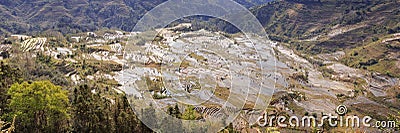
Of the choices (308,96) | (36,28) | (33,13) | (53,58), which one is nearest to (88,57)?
(53,58)

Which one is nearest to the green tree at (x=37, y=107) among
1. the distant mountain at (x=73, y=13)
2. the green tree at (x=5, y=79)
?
the green tree at (x=5, y=79)

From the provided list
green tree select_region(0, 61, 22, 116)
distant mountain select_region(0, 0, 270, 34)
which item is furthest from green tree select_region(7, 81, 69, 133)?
distant mountain select_region(0, 0, 270, 34)

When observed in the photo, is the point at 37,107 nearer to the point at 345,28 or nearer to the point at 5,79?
the point at 5,79

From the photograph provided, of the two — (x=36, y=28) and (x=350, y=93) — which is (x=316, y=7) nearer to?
(x=350, y=93)

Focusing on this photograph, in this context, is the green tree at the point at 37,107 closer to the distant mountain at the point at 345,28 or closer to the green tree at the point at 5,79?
the green tree at the point at 5,79

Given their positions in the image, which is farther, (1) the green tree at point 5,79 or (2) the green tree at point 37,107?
(1) the green tree at point 5,79

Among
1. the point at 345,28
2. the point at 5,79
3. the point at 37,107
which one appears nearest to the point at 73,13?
the point at 345,28

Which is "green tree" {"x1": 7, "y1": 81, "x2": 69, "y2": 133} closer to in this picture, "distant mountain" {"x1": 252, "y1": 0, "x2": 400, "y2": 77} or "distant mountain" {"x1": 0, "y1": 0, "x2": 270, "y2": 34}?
"distant mountain" {"x1": 252, "y1": 0, "x2": 400, "y2": 77}
